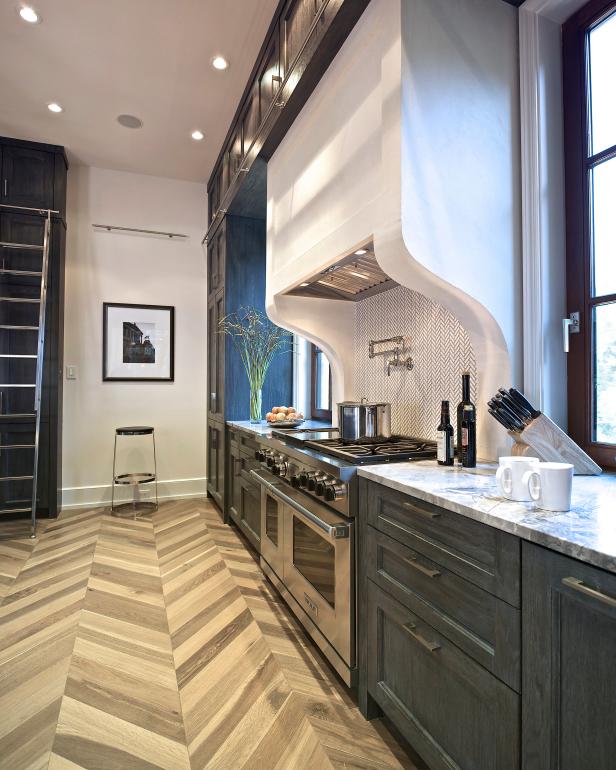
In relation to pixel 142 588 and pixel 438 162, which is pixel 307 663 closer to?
pixel 142 588

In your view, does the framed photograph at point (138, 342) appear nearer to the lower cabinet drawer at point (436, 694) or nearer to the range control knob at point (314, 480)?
the range control knob at point (314, 480)

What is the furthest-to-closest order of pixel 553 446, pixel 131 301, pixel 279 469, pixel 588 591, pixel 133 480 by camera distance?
pixel 131 301 → pixel 133 480 → pixel 279 469 → pixel 553 446 → pixel 588 591

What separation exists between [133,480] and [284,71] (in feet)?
11.5

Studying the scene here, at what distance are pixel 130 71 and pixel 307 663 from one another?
3625 millimetres

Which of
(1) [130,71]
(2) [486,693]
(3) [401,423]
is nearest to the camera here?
(2) [486,693]

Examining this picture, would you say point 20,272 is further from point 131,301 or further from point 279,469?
point 279,469

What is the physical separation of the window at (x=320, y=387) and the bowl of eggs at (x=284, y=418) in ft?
0.98

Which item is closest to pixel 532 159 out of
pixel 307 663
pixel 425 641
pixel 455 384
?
pixel 455 384

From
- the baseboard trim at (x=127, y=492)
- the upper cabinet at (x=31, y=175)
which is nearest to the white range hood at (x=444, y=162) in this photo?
the upper cabinet at (x=31, y=175)

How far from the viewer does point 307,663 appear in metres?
1.86

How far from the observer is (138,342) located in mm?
4457

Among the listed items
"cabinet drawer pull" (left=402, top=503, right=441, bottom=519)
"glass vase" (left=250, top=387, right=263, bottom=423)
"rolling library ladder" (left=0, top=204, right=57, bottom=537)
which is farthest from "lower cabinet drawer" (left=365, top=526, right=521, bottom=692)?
"rolling library ladder" (left=0, top=204, right=57, bottom=537)

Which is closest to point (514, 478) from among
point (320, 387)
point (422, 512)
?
point (422, 512)

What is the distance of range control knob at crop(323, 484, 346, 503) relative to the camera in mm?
1616
